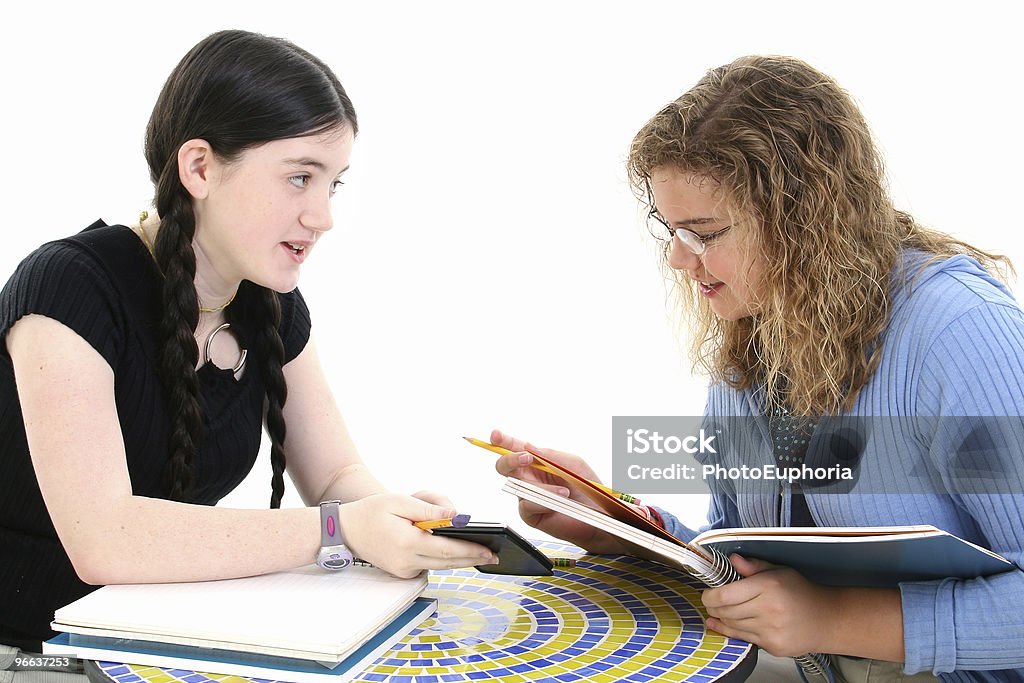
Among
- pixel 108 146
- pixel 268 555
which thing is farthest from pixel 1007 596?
pixel 108 146

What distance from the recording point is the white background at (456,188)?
365cm

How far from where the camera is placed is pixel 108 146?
3738mm

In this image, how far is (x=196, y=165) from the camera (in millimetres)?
1688

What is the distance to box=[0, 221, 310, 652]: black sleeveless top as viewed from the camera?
5.24 ft

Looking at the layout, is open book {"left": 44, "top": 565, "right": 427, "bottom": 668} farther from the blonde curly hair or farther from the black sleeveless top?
the blonde curly hair

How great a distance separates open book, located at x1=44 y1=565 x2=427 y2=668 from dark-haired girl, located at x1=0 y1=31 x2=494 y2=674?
0.03 m

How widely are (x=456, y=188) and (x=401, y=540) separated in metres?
2.57

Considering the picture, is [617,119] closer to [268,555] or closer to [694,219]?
[694,219]

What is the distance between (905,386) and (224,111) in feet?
3.53

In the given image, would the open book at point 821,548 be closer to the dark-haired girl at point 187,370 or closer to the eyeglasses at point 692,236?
the dark-haired girl at point 187,370

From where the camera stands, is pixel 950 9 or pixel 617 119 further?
pixel 617 119

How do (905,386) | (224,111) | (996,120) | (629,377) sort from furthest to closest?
(629,377), (996,120), (224,111), (905,386)

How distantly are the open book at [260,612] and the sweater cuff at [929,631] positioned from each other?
64 cm

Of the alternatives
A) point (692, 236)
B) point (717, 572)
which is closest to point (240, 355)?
point (692, 236)
